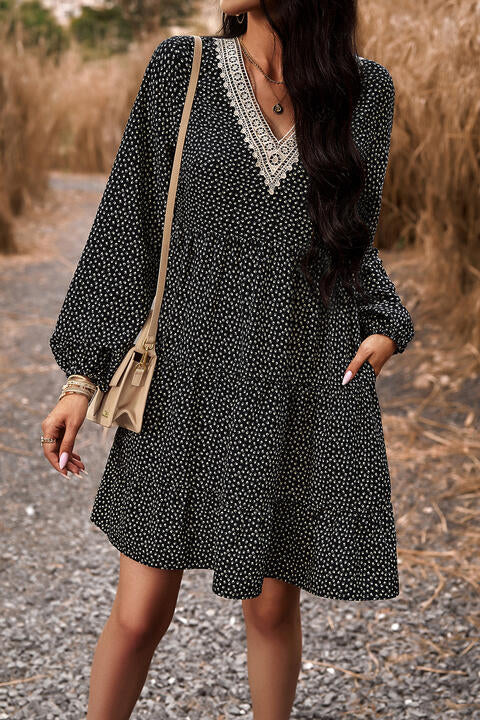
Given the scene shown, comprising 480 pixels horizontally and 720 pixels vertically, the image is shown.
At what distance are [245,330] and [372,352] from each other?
0.24 m

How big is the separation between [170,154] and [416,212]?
3.95 m

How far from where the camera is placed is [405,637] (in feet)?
8.38

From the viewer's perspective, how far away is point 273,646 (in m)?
1.67

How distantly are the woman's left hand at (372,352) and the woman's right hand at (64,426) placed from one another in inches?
18.2

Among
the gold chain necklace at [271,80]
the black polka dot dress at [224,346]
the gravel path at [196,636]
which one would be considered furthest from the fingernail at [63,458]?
the gravel path at [196,636]

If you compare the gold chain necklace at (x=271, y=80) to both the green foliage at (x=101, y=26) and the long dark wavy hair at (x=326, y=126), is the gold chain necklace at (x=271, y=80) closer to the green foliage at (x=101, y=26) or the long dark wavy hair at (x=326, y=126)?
the long dark wavy hair at (x=326, y=126)

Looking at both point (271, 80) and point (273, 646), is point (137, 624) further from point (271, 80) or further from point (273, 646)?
point (271, 80)

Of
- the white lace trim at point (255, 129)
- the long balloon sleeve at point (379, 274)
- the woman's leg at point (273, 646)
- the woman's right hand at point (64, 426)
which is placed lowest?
the woman's leg at point (273, 646)

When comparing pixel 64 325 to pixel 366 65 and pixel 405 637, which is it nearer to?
pixel 366 65

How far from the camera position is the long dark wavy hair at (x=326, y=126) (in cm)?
149

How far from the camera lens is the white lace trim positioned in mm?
1480

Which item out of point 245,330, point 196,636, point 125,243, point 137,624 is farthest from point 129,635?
point 196,636

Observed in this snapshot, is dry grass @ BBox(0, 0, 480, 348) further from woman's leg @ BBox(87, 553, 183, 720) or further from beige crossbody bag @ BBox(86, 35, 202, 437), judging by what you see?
woman's leg @ BBox(87, 553, 183, 720)

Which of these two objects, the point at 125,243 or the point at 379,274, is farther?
the point at 379,274
